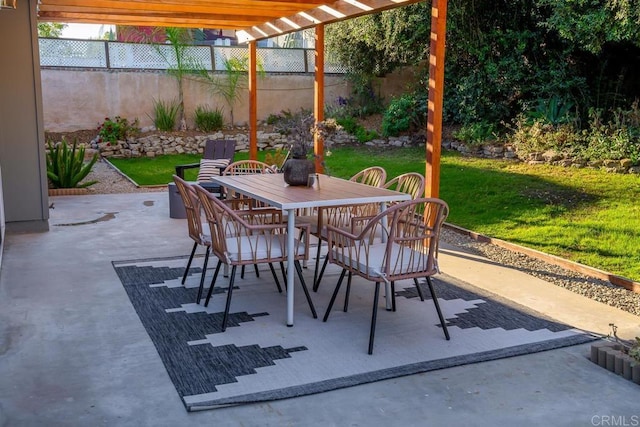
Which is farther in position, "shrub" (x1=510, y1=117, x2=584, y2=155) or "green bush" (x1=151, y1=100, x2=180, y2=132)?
"green bush" (x1=151, y1=100, x2=180, y2=132)

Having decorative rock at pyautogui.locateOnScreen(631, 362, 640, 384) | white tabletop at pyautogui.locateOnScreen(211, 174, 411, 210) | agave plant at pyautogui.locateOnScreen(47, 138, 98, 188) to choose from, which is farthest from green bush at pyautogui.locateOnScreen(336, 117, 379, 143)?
decorative rock at pyautogui.locateOnScreen(631, 362, 640, 384)

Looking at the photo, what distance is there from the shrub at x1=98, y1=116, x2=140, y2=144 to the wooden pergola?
498 cm

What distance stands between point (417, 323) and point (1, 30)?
204 inches

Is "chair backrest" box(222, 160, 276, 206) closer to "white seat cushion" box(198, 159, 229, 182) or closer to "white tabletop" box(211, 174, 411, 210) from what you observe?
"white tabletop" box(211, 174, 411, 210)

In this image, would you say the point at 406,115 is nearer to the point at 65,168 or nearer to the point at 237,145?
the point at 237,145

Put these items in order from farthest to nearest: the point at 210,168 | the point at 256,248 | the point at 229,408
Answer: the point at 210,168 < the point at 256,248 < the point at 229,408

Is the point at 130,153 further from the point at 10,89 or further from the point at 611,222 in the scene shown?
the point at 611,222

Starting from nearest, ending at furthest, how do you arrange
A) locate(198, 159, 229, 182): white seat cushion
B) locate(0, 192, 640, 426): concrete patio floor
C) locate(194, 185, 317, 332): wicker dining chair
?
locate(0, 192, 640, 426): concrete patio floor
locate(194, 185, 317, 332): wicker dining chair
locate(198, 159, 229, 182): white seat cushion

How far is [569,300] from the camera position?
4785 mm

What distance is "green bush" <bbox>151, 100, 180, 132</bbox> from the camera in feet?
46.8

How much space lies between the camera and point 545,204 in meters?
7.84

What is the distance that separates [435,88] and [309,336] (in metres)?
2.59

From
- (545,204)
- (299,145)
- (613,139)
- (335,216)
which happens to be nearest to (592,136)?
(613,139)

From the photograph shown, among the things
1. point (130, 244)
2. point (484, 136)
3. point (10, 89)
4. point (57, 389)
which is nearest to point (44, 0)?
point (10, 89)
